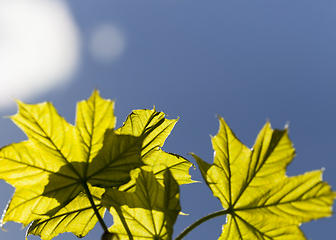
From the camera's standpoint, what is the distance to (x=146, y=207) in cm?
156

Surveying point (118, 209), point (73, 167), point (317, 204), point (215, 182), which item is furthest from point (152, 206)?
point (317, 204)

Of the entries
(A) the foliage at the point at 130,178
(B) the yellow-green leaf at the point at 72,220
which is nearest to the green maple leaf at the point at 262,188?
(A) the foliage at the point at 130,178

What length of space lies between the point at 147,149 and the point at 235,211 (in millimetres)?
715

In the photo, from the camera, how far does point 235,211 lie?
5.59 ft

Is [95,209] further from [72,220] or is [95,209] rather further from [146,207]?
[72,220]

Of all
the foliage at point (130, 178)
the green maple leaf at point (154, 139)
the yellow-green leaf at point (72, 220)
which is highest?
the green maple leaf at point (154, 139)

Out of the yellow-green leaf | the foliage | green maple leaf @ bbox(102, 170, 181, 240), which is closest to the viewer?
green maple leaf @ bbox(102, 170, 181, 240)

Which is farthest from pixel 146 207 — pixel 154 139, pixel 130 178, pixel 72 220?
pixel 72 220

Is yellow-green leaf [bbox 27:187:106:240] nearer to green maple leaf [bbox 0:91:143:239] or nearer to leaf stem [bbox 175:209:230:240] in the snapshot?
green maple leaf [bbox 0:91:143:239]

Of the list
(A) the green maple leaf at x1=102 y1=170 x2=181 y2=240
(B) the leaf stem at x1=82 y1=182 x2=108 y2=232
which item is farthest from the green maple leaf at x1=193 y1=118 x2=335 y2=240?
(B) the leaf stem at x1=82 y1=182 x2=108 y2=232

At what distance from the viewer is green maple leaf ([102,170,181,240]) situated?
1387 millimetres

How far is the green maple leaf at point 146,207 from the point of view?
4.55 feet

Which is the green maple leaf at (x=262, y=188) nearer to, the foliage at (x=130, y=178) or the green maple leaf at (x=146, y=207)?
the foliage at (x=130, y=178)

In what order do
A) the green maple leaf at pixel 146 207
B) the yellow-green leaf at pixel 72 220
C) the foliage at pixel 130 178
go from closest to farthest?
the green maple leaf at pixel 146 207 < the foliage at pixel 130 178 < the yellow-green leaf at pixel 72 220
